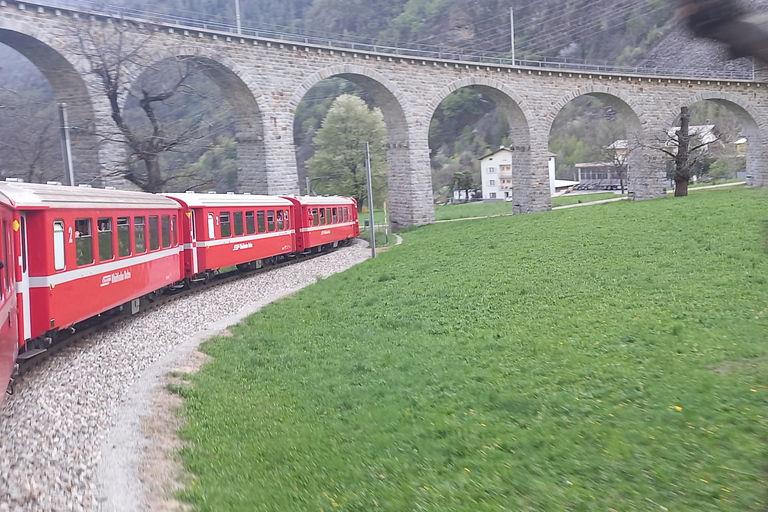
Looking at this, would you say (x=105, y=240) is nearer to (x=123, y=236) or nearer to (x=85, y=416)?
(x=123, y=236)

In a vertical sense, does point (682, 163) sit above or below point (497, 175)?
below

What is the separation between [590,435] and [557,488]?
3.26 ft

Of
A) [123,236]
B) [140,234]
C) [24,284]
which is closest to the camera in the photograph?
[24,284]

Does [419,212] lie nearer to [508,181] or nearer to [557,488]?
[557,488]

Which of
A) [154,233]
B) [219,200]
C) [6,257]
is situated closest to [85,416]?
[6,257]

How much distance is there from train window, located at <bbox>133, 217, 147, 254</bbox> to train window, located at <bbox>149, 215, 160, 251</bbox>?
357mm

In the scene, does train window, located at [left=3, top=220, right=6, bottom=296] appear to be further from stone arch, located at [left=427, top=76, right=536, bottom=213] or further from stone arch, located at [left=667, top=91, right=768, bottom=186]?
stone arch, located at [left=667, top=91, right=768, bottom=186]

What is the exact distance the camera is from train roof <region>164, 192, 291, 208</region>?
15930mm

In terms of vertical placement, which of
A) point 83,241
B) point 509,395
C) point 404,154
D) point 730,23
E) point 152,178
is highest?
point 404,154

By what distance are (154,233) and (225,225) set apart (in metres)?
4.31

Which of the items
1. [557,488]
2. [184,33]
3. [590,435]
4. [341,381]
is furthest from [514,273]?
[184,33]

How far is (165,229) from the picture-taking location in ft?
46.4

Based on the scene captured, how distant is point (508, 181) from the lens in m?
73.7

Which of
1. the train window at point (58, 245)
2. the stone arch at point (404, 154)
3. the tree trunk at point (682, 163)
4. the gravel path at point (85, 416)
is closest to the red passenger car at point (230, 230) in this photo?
the gravel path at point (85, 416)
